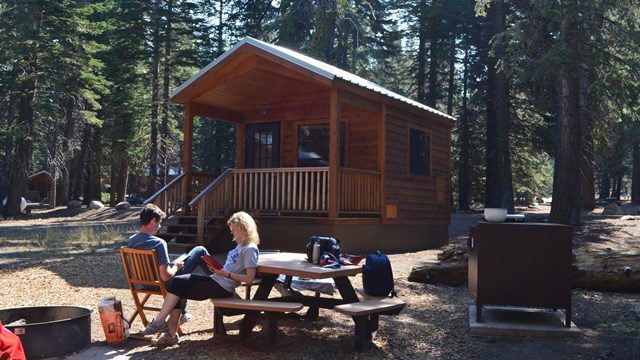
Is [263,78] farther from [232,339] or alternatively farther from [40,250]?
[232,339]

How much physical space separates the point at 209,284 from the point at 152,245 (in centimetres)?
67

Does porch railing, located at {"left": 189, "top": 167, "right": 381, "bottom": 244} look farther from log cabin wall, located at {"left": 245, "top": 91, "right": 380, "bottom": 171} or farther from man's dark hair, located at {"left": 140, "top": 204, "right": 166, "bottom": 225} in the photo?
man's dark hair, located at {"left": 140, "top": 204, "right": 166, "bottom": 225}

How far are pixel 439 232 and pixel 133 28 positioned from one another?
1845cm

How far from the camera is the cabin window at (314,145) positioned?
14.2 m

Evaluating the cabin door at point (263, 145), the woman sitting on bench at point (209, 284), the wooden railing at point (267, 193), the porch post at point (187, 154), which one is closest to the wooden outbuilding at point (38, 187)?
the cabin door at point (263, 145)

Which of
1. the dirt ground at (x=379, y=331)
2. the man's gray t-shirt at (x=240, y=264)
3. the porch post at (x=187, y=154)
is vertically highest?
the porch post at (x=187, y=154)

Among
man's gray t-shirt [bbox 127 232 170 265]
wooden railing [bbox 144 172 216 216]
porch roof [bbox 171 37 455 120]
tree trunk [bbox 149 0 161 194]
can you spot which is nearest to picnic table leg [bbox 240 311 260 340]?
man's gray t-shirt [bbox 127 232 170 265]

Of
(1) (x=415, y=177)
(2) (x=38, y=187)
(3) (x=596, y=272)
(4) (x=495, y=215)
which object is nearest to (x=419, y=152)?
(1) (x=415, y=177)

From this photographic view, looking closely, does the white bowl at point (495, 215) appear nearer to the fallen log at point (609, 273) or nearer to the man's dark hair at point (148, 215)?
the fallen log at point (609, 273)

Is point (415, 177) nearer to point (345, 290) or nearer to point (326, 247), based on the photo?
point (326, 247)

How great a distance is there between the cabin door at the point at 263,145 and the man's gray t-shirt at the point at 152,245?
948cm

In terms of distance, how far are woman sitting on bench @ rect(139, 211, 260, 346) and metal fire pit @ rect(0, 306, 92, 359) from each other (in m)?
0.59

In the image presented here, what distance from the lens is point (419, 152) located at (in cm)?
1506

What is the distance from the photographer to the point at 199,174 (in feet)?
45.6
